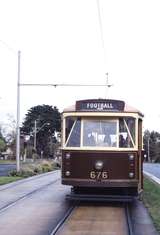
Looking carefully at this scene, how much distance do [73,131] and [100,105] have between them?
1.11 m

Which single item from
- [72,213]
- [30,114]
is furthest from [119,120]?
[30,114]

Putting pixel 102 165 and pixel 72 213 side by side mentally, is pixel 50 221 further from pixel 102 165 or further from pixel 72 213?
pixel 102 165

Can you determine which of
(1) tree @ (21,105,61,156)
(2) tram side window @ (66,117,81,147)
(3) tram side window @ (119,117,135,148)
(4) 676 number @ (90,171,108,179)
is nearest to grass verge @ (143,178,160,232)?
(4) 676 number @ (90,171,108,179)

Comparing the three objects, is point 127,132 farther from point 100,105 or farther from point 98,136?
point 100,105

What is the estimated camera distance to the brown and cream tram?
733 inches

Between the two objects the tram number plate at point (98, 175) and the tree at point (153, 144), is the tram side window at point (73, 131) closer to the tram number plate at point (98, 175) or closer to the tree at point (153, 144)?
the tram number plate at point (98, 175)

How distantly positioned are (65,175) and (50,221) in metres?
4.09

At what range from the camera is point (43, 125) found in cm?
12500

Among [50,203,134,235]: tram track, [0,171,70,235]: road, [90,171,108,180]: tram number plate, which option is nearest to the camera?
[50,203,134,235]: tram track

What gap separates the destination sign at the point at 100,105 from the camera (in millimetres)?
19016

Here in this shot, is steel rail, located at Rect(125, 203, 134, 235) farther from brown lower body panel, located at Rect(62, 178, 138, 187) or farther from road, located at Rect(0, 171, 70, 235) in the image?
road, located at Rect(0, 171, 70, 235)

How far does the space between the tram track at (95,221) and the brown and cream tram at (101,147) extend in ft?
2.58

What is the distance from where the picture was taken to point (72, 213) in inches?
667

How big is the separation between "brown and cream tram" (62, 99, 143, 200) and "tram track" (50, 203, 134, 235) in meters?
0.79
